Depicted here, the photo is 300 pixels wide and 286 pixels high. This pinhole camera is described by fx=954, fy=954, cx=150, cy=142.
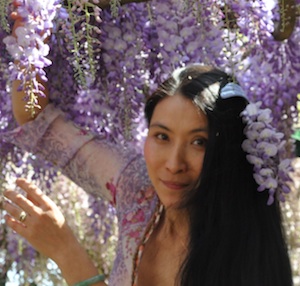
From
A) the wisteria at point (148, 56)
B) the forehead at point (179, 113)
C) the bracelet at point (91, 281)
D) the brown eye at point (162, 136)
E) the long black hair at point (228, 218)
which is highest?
the wisteria at point (148, 56)

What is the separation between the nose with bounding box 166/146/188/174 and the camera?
2285mm

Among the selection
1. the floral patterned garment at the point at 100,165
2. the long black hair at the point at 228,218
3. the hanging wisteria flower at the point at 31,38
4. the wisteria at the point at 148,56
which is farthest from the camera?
the floral patterned garment at the point at 100,165

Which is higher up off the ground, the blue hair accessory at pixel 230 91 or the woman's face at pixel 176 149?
the blue hair accessory at pixel 230 91

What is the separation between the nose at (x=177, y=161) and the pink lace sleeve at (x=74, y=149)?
1.14 ft

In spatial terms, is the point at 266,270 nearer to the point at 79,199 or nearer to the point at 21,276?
the point at 21,276

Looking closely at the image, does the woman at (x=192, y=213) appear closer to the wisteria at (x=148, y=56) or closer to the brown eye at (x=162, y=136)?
the brown eye at (x=162, y=136)

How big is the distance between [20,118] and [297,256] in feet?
5.23

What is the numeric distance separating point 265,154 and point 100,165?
572 mm

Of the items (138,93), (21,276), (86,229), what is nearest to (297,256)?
(86,229)

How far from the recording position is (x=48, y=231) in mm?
2406

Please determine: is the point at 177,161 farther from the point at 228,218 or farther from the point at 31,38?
the point at 31,38

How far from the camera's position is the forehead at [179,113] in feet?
7.58

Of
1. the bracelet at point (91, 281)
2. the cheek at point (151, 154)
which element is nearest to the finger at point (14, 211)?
the bracelet at point (91, 281)

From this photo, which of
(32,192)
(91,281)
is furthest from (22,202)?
(91,281)
